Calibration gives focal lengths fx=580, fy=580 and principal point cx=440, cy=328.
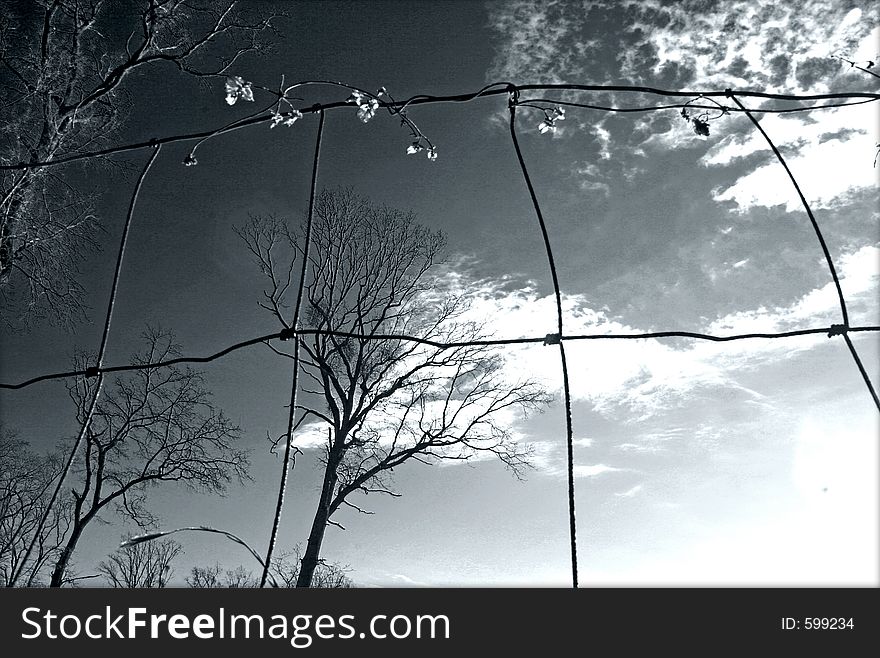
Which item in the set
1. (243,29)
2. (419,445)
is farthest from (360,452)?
(243,29)

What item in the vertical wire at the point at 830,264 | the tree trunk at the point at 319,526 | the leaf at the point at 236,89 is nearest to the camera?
the vertical wire at the point at 830,264

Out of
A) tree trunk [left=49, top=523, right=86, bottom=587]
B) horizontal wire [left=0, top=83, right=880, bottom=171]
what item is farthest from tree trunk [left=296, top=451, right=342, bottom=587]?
horizontal wire [left=0, top=83, right=880, bottom=171]

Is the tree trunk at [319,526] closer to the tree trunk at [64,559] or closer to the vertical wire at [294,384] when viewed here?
the tree trunk at [64,559]

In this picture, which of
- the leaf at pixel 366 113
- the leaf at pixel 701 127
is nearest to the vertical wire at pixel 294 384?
the leaf at pixel 366 113

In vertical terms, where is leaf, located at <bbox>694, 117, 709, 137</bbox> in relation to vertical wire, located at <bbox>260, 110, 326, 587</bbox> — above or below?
above

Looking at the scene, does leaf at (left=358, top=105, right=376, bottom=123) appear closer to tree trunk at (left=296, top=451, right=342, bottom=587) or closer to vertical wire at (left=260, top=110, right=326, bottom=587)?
vertical wire at (left=260, top=110, right=326, bottom=587)

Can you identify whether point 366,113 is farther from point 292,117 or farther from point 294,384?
point 294,384

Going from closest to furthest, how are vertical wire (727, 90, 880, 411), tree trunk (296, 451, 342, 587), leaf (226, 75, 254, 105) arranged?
1. vertical wire (727, 90, 880, 411)
2. leaf (226, 75, 254, 105)
3. tree trunk (296, 451, 342, 587)

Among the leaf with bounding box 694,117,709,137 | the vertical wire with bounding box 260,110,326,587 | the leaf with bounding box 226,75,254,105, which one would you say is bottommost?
the vertical wire with bounding box 260,110,326,587

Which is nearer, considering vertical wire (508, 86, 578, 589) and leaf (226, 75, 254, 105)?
vertical wire (508, 86, 578, 589)

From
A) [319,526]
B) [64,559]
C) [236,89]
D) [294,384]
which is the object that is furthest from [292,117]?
[64,559]

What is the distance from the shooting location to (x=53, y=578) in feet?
34.6

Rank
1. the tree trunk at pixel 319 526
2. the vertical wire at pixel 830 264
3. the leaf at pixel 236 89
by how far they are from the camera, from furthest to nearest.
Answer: the tree trunk at pixel 319 526 < the leaf at pixel 236 89 < the vertical wire at pixel 830 264
